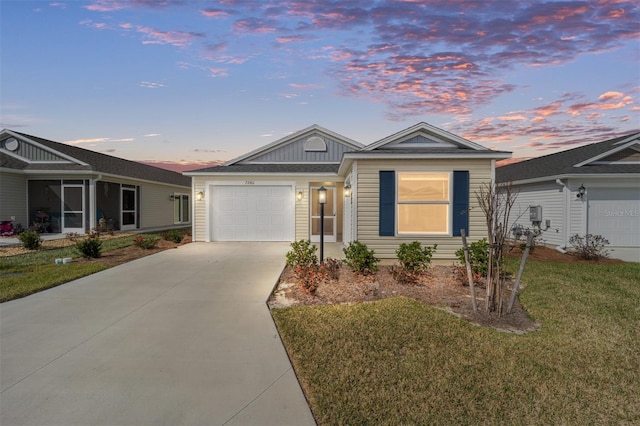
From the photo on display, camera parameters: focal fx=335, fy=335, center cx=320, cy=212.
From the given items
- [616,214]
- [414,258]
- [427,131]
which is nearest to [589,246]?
[616,214]

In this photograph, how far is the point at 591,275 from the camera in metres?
8.50

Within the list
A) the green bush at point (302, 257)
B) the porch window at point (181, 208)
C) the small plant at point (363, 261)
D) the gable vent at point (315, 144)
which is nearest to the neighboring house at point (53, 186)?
the porch window at point (181, 208)

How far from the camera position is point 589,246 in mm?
11312

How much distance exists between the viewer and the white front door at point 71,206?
16.2 m

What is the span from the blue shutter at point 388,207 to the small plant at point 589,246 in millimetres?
7042

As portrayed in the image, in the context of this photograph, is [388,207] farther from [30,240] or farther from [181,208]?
[181,208]

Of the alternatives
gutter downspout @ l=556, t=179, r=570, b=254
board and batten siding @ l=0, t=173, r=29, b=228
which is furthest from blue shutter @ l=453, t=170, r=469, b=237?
board and batten siding @ l=0, t=173, r=29, b=228

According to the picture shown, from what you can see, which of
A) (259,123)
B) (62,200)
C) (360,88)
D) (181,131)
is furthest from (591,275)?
(62,200)

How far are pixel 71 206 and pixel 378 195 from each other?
15248mm

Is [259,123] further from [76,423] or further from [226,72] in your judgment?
[76,423]

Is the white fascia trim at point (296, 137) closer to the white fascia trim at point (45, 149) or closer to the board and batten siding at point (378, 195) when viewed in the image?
the board and batten siding at point (378, 195)

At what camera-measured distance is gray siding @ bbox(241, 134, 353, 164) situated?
15.8 m

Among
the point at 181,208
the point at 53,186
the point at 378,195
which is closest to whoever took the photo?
the point at 378,195

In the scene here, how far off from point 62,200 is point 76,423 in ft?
56.4
